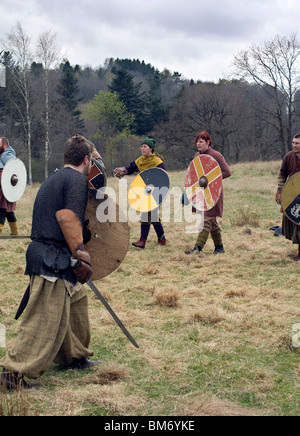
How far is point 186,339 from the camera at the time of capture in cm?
411

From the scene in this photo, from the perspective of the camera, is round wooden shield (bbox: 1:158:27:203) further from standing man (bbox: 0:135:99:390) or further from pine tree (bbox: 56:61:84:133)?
pine tree (bbox: 56:61:84:133)

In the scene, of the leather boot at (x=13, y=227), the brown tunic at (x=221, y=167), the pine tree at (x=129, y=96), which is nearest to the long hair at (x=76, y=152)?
the brown tunic at (x=221, y=167)

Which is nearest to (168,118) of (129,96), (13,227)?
(129,96)

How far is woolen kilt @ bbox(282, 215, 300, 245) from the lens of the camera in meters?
6.76

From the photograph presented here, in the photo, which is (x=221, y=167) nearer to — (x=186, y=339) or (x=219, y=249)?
(x=219, y=249)

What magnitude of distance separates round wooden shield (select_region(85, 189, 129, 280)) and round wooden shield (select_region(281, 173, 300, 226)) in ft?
11.3

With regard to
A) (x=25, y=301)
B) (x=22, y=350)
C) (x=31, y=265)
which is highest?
Answer: (x=31, y=265)

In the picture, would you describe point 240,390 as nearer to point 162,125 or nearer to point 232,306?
point 232,306

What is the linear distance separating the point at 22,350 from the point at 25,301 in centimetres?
38

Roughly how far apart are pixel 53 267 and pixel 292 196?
4.13 meters

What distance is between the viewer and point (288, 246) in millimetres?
7910

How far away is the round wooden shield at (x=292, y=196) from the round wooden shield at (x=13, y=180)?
4266 mm

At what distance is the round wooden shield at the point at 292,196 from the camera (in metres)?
6.52
